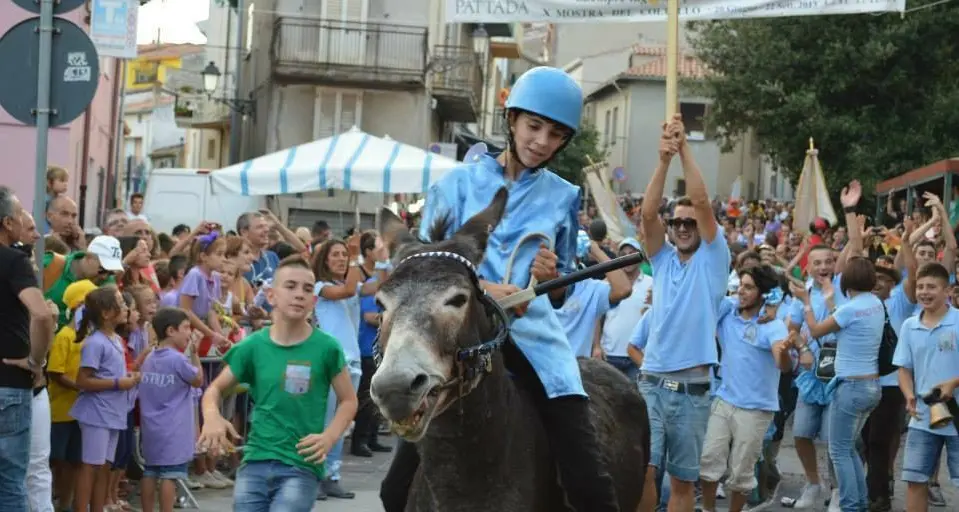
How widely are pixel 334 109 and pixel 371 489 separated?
2873 centimetres

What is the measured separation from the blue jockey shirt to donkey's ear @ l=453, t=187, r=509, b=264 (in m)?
0.32

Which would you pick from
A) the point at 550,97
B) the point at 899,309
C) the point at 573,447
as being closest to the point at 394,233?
the point at 550,97

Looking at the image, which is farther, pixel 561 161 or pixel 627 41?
pixel 627 41

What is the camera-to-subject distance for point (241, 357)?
26.7 ft

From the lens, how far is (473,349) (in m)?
5.58

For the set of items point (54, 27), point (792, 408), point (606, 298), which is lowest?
point (792, 408)

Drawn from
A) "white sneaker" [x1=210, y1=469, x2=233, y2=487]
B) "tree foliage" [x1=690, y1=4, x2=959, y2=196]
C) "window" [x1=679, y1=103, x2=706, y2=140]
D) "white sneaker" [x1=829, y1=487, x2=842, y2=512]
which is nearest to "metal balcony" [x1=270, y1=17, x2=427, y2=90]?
"tree foliage" [x1=690, y1=4, x2=959, y2=196]

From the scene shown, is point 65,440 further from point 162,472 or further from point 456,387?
point 456,387

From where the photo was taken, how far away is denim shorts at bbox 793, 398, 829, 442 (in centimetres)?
1359

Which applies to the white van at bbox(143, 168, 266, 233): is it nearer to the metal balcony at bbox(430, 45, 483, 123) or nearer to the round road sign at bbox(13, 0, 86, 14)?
the metal balcony at bbox(430, 45, 483, 123)

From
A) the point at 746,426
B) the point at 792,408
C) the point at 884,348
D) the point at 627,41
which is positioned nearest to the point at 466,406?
the point at 746,426

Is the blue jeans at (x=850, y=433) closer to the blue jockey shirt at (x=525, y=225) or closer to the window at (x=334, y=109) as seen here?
the blue jockey shirt at (x=525, y=225)

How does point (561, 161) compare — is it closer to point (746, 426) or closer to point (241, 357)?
point (746, 426)

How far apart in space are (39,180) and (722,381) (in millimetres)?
5129
